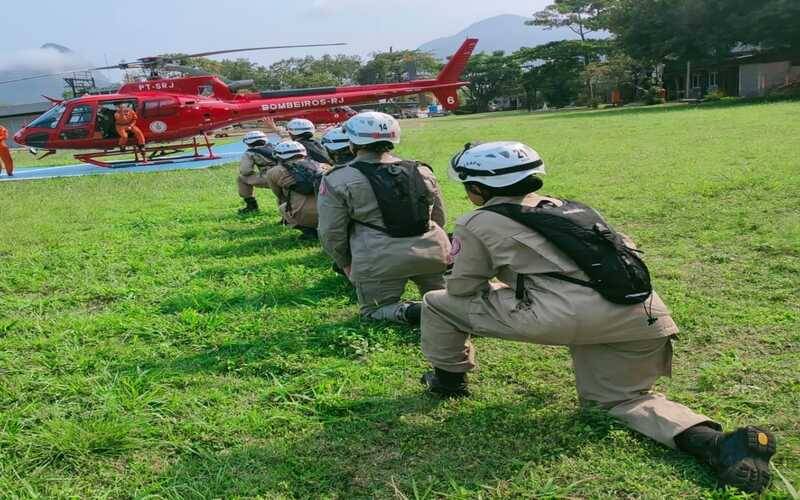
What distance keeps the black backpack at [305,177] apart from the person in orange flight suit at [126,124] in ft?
38.2

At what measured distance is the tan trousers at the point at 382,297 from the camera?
4395mm

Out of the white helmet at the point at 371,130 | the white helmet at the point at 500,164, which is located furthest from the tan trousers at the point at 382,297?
the white helmet at the point at 500,164

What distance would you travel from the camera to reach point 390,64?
9019 cm

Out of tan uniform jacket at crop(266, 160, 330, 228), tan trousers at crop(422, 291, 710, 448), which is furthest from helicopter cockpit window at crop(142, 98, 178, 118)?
tan trousers at crop(422, 291, 710, 448)

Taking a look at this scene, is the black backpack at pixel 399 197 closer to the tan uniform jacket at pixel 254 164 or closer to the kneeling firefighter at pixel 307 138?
the kneeling firefighter at pixel 307 138

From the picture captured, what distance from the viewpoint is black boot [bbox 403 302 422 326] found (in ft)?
13.9

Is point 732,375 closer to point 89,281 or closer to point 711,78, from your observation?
point 89,281

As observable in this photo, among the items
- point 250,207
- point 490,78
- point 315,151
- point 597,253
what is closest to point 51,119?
point 250,207

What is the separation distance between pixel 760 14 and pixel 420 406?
3877 centimetres

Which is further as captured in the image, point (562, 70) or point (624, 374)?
point (562, 70)

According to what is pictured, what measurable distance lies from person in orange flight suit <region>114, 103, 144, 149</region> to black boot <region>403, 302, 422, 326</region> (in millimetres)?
14777

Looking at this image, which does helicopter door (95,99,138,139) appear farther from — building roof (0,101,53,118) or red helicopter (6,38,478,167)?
building roof (0,101,53,118)

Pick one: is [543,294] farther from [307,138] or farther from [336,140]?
[307,138]

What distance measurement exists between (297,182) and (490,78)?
70788 millimetres
